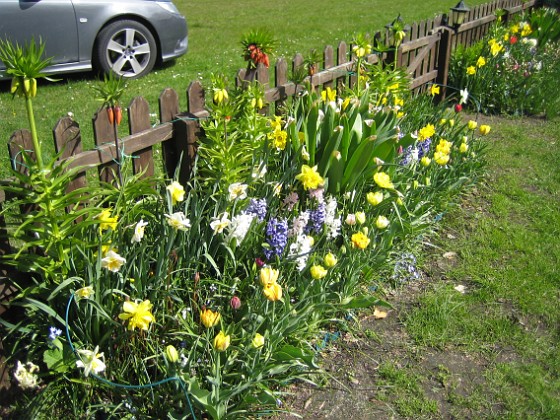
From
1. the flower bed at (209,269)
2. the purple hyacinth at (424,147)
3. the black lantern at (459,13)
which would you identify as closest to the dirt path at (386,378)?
the flower bed at (209,269)

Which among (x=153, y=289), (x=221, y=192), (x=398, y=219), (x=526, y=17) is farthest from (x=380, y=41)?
(x=526, y=17)

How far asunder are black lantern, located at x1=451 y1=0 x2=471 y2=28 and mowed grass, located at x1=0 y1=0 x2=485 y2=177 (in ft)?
5.25

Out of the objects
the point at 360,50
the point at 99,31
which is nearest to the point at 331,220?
the point at 360,50

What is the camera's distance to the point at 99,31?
689 cm

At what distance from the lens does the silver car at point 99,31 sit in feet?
20.7

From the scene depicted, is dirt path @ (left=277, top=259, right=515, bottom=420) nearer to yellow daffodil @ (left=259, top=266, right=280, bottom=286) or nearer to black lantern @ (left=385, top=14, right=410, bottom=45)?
yellow daffodil @ (left=259, top=266, right=280, bottom=286)

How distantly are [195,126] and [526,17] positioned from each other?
6885mm

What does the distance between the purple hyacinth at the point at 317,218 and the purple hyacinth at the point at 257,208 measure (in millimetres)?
279

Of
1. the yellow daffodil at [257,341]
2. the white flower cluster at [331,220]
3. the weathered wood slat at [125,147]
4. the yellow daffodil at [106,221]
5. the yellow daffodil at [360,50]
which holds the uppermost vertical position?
the yellow daffodil at [360,50]

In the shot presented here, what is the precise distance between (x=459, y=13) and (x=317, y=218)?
4.21m

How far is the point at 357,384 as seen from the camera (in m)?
2.71

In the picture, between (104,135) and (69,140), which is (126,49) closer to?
(104,135)

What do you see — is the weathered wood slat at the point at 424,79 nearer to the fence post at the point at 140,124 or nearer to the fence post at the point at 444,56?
the fence post at the point at 444,56

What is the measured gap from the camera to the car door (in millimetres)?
6215
